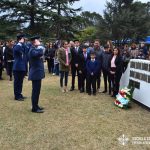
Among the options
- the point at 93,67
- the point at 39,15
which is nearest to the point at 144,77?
the point at 93,67

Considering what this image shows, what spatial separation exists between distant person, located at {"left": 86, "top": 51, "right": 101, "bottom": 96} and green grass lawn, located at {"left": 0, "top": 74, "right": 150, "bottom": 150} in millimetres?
837

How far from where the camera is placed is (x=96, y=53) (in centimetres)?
1238

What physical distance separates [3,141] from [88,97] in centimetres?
523

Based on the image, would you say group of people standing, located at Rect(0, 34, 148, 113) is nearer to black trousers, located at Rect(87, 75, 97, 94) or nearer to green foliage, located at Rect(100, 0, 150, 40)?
black trousers, located at Rect(87, 75, 97, 94)

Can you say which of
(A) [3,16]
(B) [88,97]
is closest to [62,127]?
(B) [88,97]

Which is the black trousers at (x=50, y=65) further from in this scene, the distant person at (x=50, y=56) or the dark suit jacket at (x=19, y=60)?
the dark suit jacket at (x=19, y=60)

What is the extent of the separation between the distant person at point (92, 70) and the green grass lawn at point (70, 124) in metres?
0.84

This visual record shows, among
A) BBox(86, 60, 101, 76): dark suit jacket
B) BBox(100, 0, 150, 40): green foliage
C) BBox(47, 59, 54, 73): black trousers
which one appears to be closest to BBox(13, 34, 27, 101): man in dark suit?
BBox(86, 60, 101, 76): dark suit jacket

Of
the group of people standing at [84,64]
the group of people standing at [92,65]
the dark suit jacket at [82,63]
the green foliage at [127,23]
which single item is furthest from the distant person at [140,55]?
the green foliage at [127,23]

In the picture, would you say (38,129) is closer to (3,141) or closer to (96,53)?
(3,141)

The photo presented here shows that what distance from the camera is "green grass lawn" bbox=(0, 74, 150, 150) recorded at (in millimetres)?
6660

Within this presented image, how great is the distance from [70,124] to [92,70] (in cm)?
431

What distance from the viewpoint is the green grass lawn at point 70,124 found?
6.66 m

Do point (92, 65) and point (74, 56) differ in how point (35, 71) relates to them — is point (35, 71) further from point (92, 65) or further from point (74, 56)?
point (74, 56)
